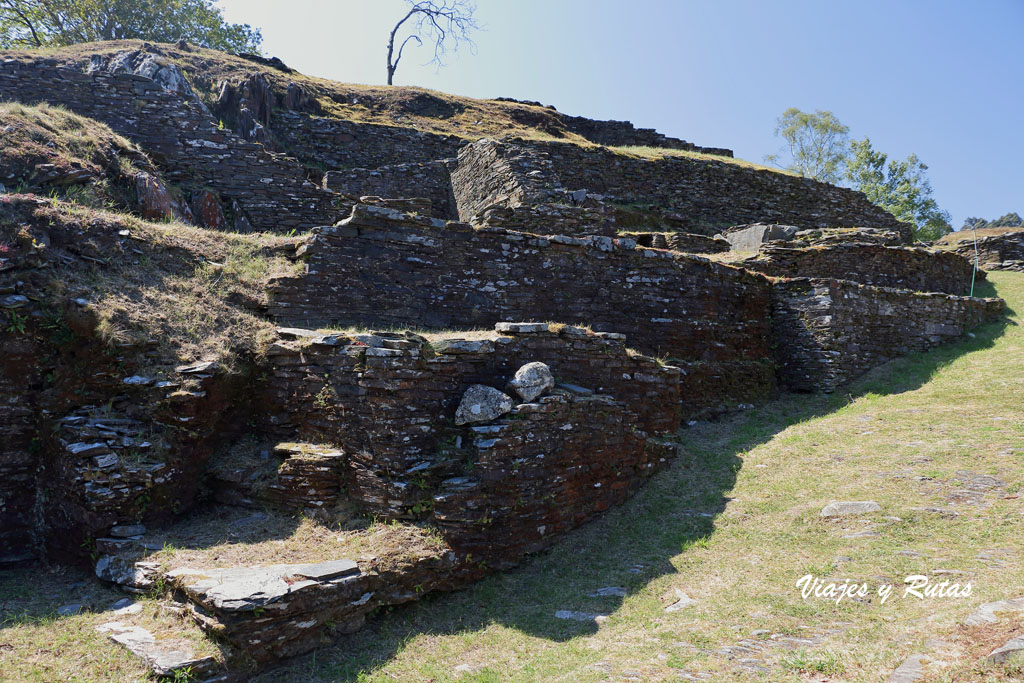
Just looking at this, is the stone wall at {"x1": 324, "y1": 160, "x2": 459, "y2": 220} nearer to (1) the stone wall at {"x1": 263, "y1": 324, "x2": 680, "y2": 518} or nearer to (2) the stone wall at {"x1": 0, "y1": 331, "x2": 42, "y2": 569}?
(1) the stone wall at {"x1": 263, "y1": 324, "x2": 680, "y2": 518}

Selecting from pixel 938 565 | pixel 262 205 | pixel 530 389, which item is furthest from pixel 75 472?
pixel 938 565

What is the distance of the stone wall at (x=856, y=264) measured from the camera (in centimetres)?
1329

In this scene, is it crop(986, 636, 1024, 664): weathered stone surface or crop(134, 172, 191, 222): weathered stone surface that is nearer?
crop(986, 636, 1024, 664): weathered stone surface

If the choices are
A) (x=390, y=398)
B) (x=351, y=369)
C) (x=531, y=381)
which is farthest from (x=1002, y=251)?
(x=351, y=369)

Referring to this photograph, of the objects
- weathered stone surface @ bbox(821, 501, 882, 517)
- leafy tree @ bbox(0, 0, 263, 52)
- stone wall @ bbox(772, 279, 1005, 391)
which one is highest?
leafy tree @ bbox(0, 0, 263, 52)

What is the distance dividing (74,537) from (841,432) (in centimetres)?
995

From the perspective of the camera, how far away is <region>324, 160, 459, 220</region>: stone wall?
15.4m

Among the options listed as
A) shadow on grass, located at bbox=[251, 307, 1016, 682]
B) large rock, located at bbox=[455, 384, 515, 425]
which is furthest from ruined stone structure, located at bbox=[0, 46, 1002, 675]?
shadow on grass, located at bbox=[251, 307, 1016, 682]

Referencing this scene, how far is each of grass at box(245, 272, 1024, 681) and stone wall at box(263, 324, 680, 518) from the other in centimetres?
126

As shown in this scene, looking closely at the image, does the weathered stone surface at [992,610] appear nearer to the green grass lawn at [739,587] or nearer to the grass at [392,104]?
the green grass lawn at [739,587]

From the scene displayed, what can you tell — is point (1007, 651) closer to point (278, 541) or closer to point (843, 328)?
point (278, 541)

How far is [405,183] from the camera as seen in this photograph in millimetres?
16297

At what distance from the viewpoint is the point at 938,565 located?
5367 mm

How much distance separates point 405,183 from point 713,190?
11148 millimetres
